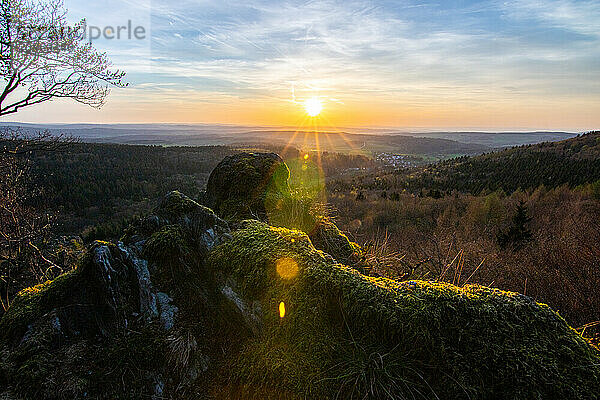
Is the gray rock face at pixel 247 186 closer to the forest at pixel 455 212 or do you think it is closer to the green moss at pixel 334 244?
the forest at pixel 455 212

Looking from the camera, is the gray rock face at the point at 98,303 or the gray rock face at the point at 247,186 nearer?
the gray rock face at the point at 98,303

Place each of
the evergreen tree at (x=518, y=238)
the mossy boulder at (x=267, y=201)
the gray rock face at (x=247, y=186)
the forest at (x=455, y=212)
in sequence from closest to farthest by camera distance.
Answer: the mossy boulder at (x=267, y=201) < the gray rock face at (x=247, y=186) < the forest at (x=455, y=212) < the evergreen tree at (x=518, y=238)

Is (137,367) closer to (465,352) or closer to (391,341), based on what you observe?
(391,341)

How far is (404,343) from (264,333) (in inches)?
51.3

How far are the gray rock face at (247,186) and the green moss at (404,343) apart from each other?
2774mm

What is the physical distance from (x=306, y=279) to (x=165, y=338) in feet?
5.07

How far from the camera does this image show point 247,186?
590 cm

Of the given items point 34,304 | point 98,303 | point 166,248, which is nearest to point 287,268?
point 166,248

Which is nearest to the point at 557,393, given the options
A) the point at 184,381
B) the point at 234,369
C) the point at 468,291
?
the point at 468,291

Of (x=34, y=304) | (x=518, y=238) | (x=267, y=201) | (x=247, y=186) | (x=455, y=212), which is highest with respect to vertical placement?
(x=247, y=186)

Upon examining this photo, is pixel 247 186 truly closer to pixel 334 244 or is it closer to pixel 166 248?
pixel 334 244

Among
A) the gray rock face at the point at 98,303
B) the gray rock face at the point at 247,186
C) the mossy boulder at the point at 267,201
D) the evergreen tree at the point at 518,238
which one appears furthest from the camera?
the evergreen tree at the point at 518,238

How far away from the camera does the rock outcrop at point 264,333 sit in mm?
1945

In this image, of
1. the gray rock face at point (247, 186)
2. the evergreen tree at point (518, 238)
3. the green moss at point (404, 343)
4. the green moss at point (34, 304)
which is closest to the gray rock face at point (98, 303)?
the green moss at point (34, 304)
